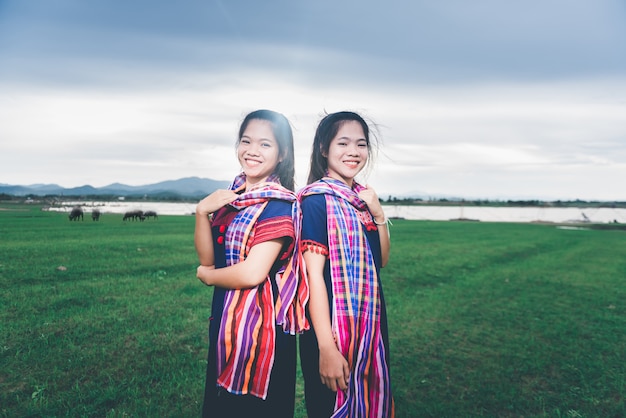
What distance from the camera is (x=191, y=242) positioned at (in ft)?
54.0

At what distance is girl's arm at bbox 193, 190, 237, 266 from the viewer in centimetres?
210

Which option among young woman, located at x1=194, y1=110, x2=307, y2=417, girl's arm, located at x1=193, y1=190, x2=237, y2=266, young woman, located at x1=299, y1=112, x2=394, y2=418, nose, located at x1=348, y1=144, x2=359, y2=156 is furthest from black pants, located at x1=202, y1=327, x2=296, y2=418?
nose, located at x1=348, y1=144, x2=359, y2=156

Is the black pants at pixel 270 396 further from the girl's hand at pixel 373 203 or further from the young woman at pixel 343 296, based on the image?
the girl's hand at pixel 373 203

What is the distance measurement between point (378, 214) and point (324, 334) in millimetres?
773

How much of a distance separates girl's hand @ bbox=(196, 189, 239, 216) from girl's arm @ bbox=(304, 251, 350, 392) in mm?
514

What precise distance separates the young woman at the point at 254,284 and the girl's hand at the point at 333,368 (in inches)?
7.6

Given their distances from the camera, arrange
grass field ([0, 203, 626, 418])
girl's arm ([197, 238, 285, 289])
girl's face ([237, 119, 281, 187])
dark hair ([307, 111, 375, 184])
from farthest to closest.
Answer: grass field ([0, 203, 626, 418]), dark hair ([307, 111, 375, 184]), girl's face ([237, 119, 281, 187]), girl's arm ([197, 238, 285, 289])

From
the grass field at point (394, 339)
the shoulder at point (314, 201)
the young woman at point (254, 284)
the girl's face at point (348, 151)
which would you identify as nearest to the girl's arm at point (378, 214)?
the girl's face at point (348, 151)

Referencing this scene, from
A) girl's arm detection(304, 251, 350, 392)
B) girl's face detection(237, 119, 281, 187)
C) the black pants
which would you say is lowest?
the black pants

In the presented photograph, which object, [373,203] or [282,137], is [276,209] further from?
[373,203]

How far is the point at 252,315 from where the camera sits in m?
2.09

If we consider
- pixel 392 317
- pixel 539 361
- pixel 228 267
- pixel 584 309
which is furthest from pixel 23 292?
pixel 584 309

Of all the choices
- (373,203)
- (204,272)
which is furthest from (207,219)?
(373,203)

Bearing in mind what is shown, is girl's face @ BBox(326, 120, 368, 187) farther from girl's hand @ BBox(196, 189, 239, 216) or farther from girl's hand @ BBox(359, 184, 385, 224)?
girl's hand @ BBox(196, 189, 239, 216)
